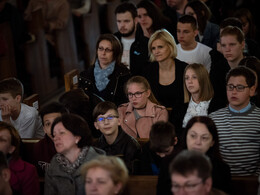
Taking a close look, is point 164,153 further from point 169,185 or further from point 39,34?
point 39,34

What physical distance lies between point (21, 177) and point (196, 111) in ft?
4.89

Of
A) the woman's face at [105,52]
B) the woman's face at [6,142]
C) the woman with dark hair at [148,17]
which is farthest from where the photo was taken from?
the woman with dark hair at [148,17]

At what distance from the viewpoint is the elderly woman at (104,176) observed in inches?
109

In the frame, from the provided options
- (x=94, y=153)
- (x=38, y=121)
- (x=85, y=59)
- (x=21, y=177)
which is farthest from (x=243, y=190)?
(x=85, y=59)

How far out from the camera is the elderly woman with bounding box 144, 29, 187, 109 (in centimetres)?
475

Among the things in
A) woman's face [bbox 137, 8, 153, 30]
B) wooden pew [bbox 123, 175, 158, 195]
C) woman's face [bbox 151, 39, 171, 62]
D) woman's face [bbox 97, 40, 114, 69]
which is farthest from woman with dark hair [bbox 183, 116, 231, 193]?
woman's face [bbox 137, 8, 153, 30]

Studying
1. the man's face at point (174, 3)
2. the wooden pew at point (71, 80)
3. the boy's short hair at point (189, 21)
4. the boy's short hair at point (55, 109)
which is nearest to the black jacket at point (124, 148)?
the boy's short hair at point (55, 109)

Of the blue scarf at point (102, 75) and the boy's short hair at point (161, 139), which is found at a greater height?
the blue scarf at point (102, 75)

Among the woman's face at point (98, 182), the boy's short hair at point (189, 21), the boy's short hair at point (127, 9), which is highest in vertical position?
the boy's short hair at point (127, 9)

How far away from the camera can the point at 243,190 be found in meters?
3.26

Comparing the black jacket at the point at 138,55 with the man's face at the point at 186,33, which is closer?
the man's face at the point at 186,33

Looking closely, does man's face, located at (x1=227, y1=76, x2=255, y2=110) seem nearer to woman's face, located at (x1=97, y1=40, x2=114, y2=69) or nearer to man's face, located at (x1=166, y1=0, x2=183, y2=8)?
woman's face, located at (x1=97, y1=40, x2=114, y2=69)

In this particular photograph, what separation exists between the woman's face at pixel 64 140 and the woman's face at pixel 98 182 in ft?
Answer: 1.83

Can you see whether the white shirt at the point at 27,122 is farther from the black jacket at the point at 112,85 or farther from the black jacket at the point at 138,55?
the black jacket at the point at 138,55
